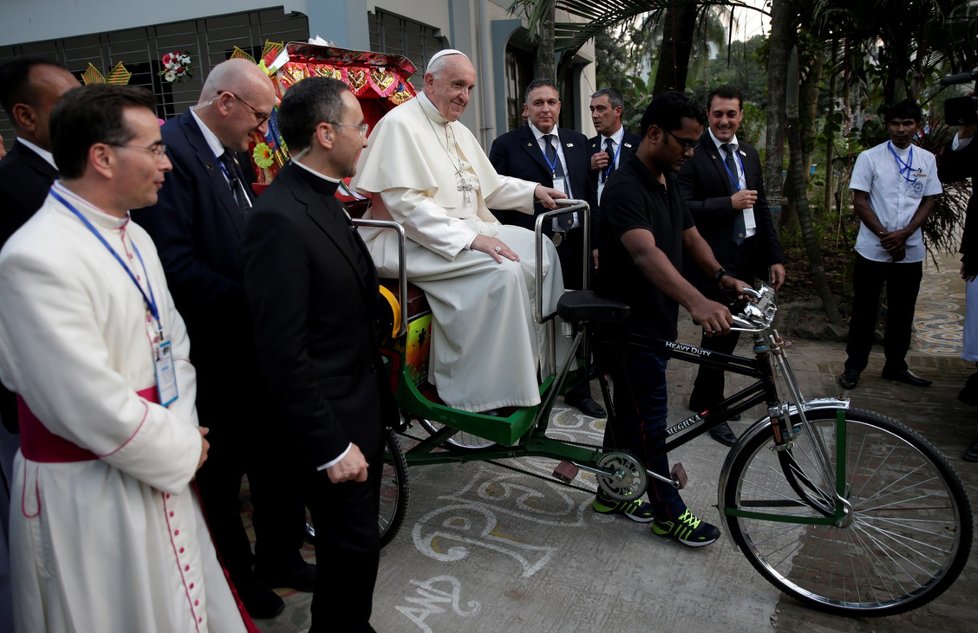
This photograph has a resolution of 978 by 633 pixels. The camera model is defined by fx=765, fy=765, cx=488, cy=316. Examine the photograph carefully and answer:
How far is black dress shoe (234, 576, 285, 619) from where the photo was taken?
3.10m

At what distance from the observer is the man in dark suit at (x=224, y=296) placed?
2.70 m

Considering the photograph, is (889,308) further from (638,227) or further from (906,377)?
(638,227)

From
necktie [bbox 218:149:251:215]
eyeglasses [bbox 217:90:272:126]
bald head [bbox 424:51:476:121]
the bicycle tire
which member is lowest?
the bicycle tire

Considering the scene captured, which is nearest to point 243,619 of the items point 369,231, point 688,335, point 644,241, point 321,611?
point 321,611

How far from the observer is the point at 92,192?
186 cm

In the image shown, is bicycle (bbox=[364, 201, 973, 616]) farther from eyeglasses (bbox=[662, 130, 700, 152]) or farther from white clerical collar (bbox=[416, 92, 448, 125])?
white clerical collar (bbox=[416, 92, 448, 125])

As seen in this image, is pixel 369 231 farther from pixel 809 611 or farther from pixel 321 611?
pixel 809 611

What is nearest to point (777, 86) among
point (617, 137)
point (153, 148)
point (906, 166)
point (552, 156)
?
point (906, 166)

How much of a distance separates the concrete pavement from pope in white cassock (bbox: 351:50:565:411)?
0.74m

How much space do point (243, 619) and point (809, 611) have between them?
2.18 meters

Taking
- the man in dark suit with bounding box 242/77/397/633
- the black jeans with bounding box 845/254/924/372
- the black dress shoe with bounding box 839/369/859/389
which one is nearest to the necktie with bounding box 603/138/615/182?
the black jeans with bounding box 845/254/924/372

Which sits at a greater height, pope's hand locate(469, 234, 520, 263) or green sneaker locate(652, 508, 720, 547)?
pope's hand locate(469, 234, 520, 263)

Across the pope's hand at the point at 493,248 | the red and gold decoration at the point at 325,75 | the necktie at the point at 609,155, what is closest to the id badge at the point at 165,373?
the pope's hand at the point at 493,248

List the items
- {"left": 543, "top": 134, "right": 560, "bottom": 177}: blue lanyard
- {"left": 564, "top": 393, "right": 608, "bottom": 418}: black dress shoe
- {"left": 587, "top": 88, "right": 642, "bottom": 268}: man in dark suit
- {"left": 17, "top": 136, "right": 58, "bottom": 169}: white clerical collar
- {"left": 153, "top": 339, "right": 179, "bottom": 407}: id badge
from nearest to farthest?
{"left": 153, "top": 339, "right": 179, "bottom": 407}: id badge, {"left": 17, "top": 136, "right": 58, "bottom": 169}: white clerical collar, {"left": 564, "top": 393, "right": 608, "bottom": 418}: black dress shoe, {"left": 543, "top": 134, "right": 560, "bottom": 177}: blue lanyard, {"left": 587, "top": 88, "right": 642, "bottom": 268}: man in dark suit
